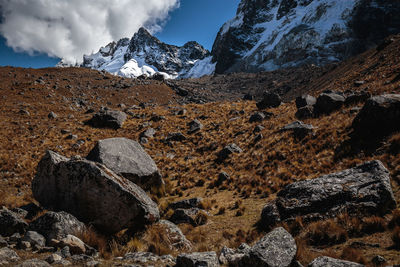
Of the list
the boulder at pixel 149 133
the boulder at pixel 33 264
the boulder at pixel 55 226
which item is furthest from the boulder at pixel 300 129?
the boulder at pixel 33 264

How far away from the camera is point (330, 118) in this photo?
51.8ft

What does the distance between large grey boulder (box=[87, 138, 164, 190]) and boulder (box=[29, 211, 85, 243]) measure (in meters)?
3.78

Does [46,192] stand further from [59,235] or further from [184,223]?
[184,223]

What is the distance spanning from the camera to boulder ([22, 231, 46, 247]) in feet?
16.1

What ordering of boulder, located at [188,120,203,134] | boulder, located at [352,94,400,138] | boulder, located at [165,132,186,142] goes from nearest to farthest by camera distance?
boulder, located at [352,94,400,138] → boulder, located at [165,132,186,142] → boulder, located at [188,120,203,134]

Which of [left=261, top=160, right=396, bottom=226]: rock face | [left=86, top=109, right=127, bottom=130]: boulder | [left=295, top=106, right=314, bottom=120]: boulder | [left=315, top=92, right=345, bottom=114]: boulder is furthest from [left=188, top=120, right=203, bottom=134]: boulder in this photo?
[left=261, top=160, right=396, bottom=226]: rock face

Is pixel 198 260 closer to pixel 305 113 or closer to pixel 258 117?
pixel 305 113

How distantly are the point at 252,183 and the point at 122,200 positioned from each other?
7.45m

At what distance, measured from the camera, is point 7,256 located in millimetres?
4160

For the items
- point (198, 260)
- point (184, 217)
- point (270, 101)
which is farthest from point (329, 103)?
point (198, 260)

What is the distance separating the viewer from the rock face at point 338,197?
571cm

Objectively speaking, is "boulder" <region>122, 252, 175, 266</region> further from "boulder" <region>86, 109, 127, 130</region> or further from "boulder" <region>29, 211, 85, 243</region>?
"boulder" <region>86, 109, 127, 130</region>

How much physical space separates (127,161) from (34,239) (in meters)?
5.56

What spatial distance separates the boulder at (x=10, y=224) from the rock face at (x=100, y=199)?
1139 mm
